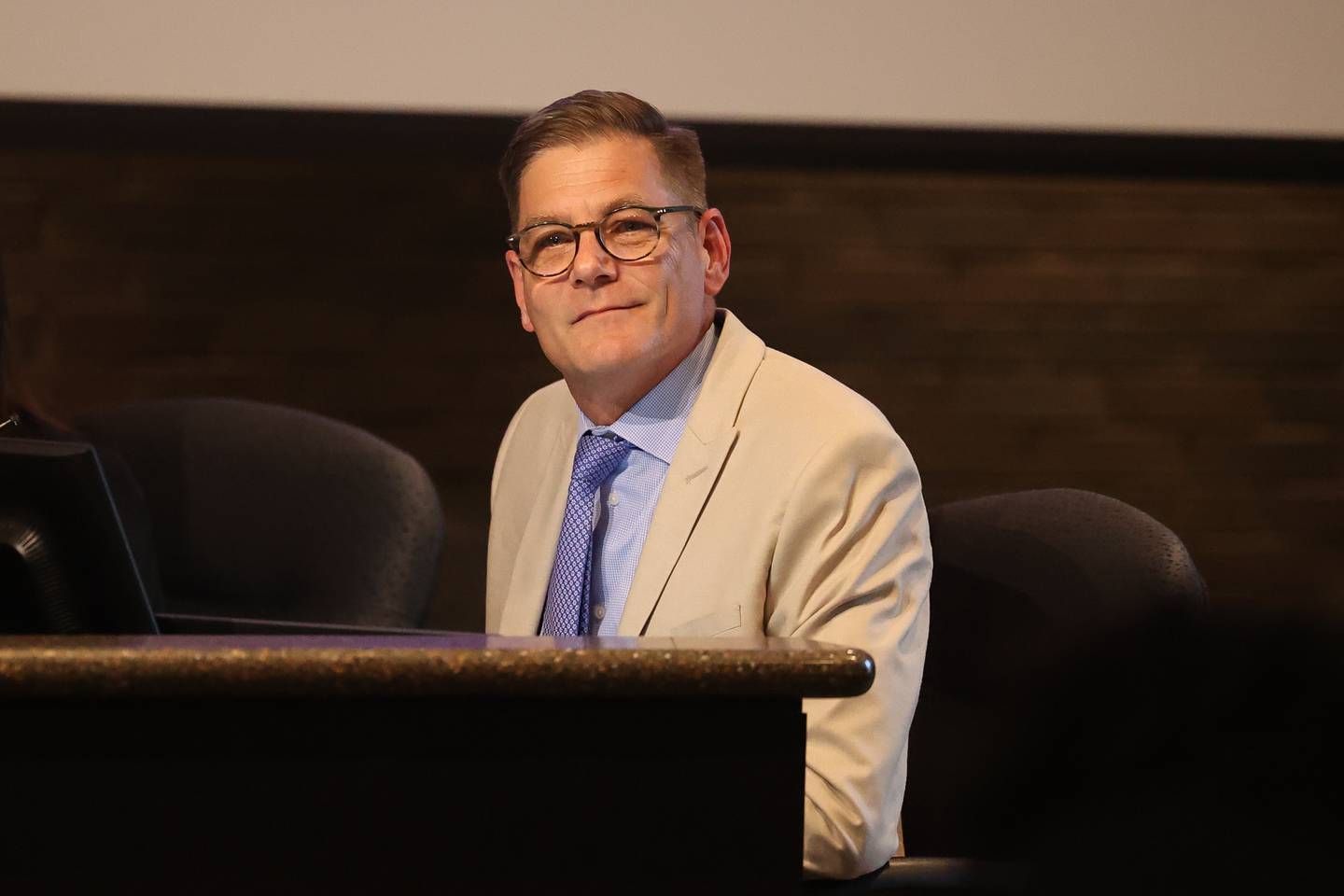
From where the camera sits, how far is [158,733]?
0.76 metres

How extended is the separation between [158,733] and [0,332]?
1.90 m

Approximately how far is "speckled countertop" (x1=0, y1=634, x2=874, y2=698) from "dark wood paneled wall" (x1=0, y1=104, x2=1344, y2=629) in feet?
6.33

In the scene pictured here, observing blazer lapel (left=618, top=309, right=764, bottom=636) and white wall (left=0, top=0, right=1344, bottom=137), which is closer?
blazer lapel (left=618, top=309, right=764, bottom=636)

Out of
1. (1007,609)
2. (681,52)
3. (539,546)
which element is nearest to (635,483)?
(539,546)

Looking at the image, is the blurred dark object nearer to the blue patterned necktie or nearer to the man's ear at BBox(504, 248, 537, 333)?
the blue patterned necktie

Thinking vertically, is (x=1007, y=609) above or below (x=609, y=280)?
below

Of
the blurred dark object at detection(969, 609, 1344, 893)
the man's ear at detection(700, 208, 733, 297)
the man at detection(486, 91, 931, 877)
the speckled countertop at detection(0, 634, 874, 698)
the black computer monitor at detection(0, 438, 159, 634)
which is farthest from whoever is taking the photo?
the man's ear at detection(700, 208, 733, 297)

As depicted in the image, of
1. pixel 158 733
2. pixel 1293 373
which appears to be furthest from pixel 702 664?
pixel 1293 373

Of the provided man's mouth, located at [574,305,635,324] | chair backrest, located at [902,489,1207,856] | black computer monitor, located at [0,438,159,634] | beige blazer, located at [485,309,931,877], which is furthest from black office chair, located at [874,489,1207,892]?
black computer monitor, located at [0,438,159,634]

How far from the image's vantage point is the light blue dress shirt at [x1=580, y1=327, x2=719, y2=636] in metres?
1.57

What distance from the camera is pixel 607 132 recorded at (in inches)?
61.7

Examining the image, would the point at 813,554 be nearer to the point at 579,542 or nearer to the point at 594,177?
the point at 579,542

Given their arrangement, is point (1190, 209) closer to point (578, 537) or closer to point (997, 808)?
point (997, 808)

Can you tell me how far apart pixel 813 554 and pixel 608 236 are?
1.45 ft
